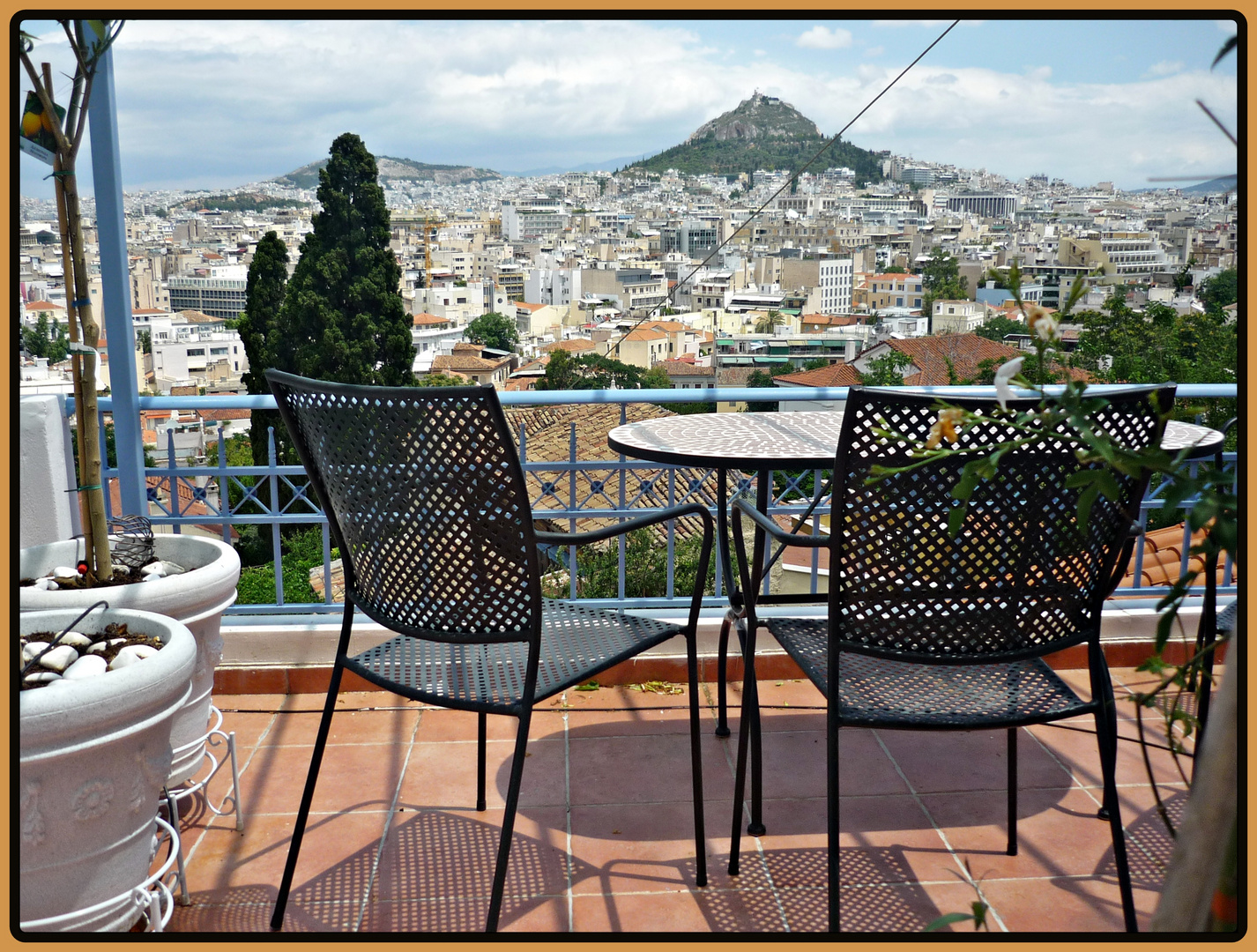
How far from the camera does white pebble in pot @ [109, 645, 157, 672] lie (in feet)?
5.34

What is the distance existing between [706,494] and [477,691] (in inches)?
66.5

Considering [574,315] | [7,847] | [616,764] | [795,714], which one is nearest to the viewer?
[7,847]

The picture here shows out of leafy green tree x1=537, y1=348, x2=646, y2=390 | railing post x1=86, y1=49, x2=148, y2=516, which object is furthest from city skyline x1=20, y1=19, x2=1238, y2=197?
railing post x1=86, y1=49, x2=148, y2=516

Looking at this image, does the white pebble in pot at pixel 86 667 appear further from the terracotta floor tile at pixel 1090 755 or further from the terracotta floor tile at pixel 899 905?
the terracotta floor tile at pixel 1090 755

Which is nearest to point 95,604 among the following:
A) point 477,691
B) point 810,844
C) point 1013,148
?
point 477,691

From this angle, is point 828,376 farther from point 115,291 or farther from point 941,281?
point 115,291

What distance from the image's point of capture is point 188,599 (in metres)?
2.02

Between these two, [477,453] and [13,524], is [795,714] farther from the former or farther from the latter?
[13,524]

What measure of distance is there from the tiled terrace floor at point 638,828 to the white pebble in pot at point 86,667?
52cm

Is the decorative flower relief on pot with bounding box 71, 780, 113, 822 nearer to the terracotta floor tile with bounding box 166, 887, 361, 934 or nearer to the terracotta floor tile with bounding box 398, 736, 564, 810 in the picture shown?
the terracotta floor tile with bounding box 166, 887, 361, 934

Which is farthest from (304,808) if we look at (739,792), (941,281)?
(941,281)

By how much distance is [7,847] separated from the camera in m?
1.33

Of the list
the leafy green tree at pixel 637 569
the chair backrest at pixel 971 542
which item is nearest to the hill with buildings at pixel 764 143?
the leafy green tree at pixel 637 569

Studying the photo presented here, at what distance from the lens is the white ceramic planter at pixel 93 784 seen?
138 cm
